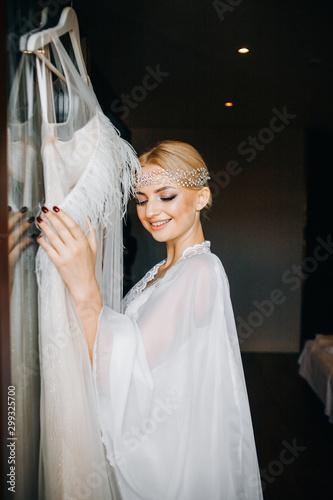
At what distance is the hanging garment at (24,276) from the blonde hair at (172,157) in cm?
43

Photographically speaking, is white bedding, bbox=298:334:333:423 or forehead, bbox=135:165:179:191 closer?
forehead, bbox=135:165:179:191

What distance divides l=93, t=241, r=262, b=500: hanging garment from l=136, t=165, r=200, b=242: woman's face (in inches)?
8.4

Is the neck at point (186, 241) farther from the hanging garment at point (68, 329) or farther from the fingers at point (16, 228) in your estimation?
the fingers at point (16, 228)

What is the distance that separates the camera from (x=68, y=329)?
3.21 ft

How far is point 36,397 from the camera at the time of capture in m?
1.00

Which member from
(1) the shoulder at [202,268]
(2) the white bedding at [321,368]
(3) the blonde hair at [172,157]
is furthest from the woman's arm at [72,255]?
(2) the white bedding at [321,368]

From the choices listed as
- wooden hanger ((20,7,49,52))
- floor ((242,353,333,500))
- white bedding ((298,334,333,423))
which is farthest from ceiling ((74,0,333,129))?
floor ((242,353,333,500))

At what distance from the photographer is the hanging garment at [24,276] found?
35.2 inches

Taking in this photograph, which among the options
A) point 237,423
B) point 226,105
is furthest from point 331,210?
point 237,423

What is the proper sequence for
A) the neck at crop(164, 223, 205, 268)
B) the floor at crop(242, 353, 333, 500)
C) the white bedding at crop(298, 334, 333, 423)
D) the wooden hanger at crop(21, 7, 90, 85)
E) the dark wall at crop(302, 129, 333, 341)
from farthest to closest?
the dark wall at crop(302, 129, 333, 341)
the white bedding at crop(298, 334, 333, 423)
the floor at crop(242, 353, 333, 500)
the neck at crop(164, 223, 205, 268)
the wooden hanger at crop(21, 7, 90, 85)

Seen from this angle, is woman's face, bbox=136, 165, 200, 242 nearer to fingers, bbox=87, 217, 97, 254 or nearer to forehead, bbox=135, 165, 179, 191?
forehead, bbox=135, 165, 179, 191

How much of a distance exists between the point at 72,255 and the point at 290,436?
2572 millimetres

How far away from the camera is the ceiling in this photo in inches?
69.2

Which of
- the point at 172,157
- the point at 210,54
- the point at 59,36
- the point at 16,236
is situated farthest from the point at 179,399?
the point at 210,54
